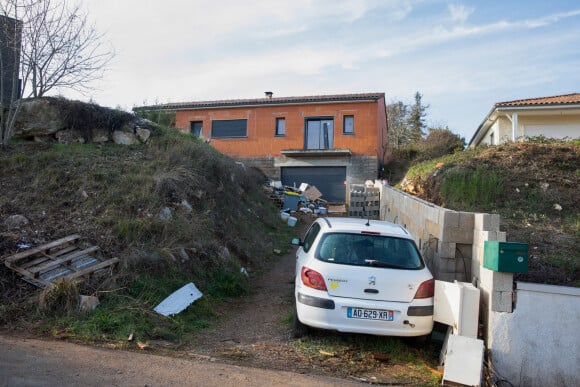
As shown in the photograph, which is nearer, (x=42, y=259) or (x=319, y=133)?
(x=42, y=259)

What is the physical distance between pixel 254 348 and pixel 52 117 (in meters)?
8.93

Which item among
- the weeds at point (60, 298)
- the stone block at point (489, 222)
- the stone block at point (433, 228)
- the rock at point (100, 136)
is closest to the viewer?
the stone block at point (489, 222)

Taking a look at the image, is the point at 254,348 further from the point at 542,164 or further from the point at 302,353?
the point at 542,164

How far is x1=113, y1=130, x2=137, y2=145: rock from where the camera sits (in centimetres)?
1175

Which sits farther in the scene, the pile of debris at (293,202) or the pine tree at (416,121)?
the pine tree at (416,121)

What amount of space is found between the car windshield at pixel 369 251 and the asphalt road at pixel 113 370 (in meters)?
1.48

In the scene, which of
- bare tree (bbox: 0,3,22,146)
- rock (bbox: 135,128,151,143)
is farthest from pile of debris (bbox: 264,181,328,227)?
bare tree (bbox: 0,3,22,146)

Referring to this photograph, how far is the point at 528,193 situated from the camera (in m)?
9.21

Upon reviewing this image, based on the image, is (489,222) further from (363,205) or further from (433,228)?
(363,205)

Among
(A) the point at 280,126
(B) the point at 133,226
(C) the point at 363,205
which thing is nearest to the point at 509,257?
(B) the point at 133,226

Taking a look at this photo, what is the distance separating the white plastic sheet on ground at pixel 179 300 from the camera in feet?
20.5

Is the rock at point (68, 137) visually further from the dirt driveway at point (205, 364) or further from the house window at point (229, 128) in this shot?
the house window at point (229, 128)

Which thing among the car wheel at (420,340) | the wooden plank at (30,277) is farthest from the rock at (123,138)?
the car wheel at (420,340)

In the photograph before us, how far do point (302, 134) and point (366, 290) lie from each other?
20121 millimetres
